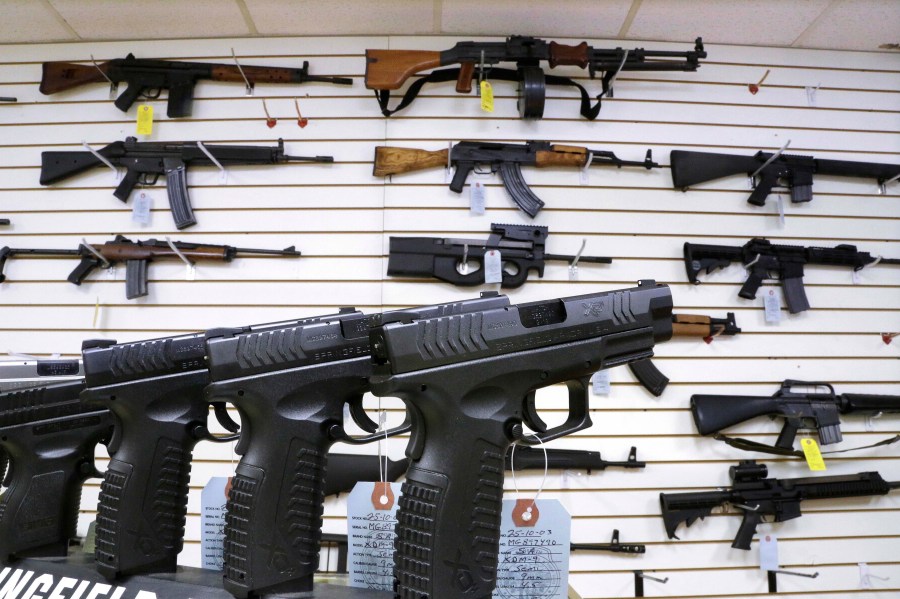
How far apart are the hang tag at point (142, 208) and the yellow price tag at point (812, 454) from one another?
151 inches

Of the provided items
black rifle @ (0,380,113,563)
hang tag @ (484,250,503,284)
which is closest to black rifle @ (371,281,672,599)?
black rifle @ (0,380,113,563)

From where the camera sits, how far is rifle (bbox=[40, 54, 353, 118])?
3594mm

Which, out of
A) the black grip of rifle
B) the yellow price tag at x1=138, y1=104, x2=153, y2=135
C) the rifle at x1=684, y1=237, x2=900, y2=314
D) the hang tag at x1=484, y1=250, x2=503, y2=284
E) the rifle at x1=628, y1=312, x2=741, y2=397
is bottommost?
the black grip of rifle

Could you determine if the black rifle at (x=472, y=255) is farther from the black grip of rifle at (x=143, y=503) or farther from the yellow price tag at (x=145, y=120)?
the black grip of rifle at (x=143, y=503)

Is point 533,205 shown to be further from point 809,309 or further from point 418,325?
point 418,325

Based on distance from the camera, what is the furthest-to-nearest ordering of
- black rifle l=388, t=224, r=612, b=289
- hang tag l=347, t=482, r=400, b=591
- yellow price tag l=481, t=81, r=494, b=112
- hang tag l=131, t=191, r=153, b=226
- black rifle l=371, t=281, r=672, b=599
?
hang tag l=131, t=191, r=153, b=226, yellow price tag l=481, t=81, r=494, b=112, black rifle l=388, t=224, r=612, b=289, hang tag l=347, t=482, r=400, b=591, black rifle l=371, t=281, r=672, b=599

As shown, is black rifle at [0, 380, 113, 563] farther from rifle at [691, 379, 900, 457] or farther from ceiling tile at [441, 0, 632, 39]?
rifle at [691, 379, 900, 457]

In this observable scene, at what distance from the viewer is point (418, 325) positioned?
139 cm

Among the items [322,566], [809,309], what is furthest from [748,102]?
[322,566]

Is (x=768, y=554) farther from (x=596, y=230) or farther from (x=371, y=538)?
(x=371, y=538)

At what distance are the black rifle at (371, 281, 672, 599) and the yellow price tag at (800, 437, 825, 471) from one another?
232 centimetres

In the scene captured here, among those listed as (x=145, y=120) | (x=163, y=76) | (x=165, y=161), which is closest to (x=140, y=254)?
(x=165, y=161)

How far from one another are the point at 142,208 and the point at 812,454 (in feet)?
12.8

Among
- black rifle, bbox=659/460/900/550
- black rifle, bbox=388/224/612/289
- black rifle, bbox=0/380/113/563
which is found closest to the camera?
black rifle, bbox=0/380/113/563
